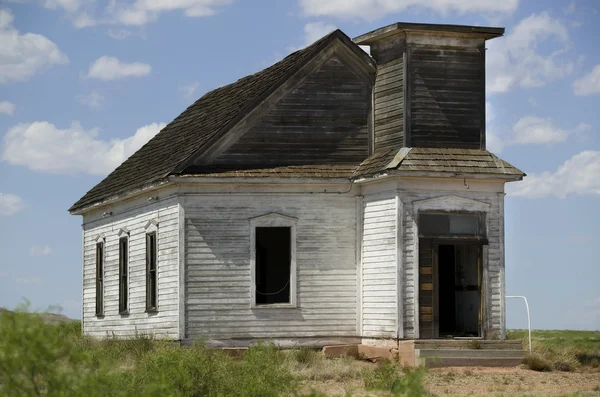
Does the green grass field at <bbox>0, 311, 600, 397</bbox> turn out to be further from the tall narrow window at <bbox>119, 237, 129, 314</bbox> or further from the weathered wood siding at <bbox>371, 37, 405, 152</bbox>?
the weathered wood siding at <bbox>371, 37, 405, 152</bbox>

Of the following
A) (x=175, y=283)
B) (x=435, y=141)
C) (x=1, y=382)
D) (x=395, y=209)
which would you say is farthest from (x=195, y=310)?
(x=1, y=382)

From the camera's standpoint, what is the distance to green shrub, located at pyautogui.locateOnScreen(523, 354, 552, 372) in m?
23.0

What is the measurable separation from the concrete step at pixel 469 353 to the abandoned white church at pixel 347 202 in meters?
0.72

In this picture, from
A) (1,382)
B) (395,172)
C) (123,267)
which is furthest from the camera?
(123,267)

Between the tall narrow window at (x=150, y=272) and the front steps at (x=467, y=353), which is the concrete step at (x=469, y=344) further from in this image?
the tall narrow window at (x=150, y=272)

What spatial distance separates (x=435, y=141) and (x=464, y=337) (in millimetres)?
4342

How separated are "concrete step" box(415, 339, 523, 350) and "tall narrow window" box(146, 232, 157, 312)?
23.4 feet

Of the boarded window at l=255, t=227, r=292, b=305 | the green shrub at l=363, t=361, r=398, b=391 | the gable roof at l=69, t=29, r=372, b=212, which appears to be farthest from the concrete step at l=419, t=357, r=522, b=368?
the boarded window at l=255, t=227, r=292, b=305

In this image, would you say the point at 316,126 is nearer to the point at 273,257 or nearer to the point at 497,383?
the point at 273,257

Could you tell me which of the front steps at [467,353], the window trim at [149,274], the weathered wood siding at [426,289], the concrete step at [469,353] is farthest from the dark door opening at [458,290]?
the window trim at [149,274]

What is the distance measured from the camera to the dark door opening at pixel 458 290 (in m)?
25.2

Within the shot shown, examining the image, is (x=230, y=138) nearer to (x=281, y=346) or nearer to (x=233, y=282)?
(x=233, y=282)

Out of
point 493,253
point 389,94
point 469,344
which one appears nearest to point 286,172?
point 389,94

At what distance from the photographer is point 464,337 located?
24.3 metres
